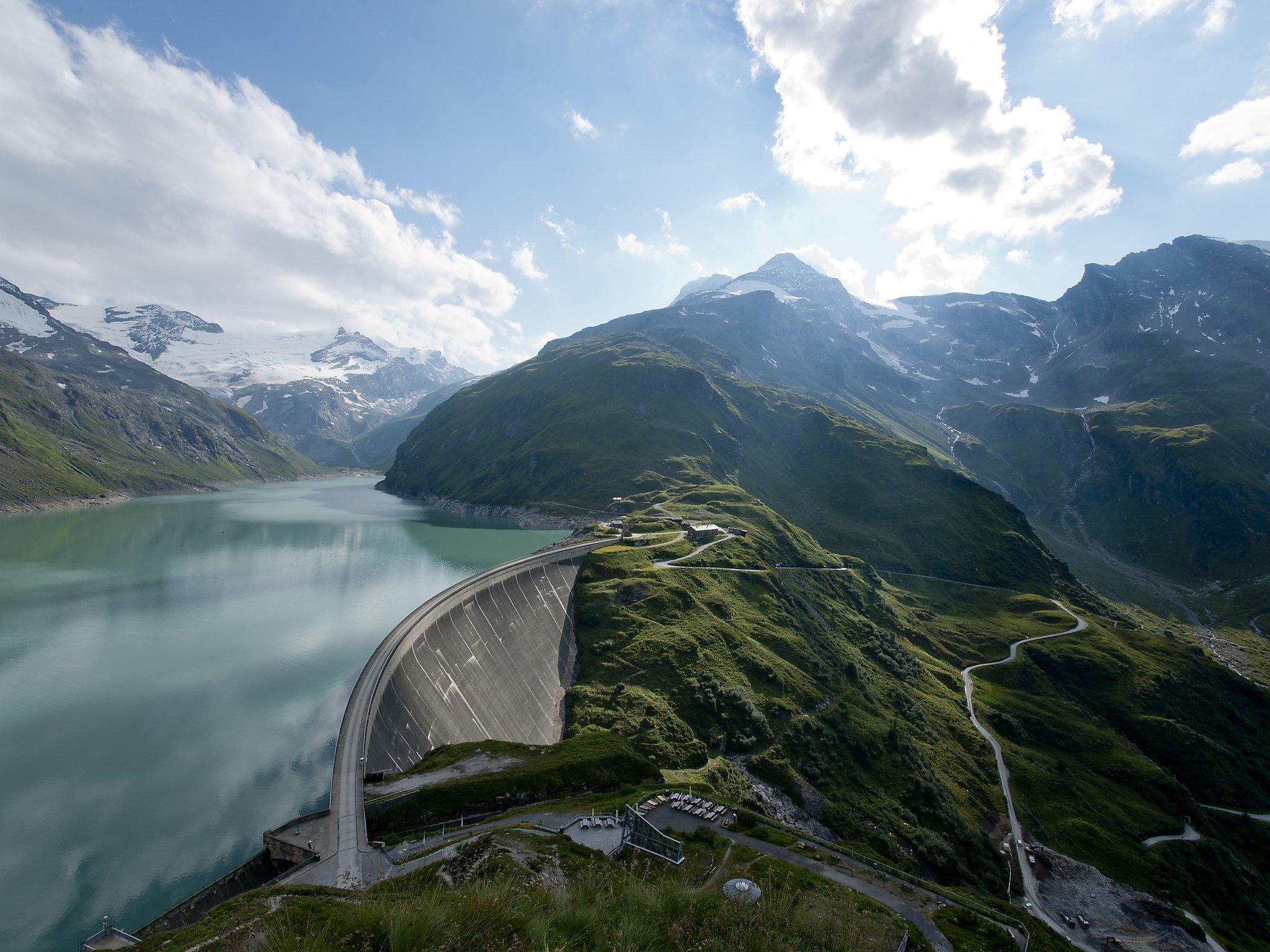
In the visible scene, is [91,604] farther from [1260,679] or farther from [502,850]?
[1260,679]

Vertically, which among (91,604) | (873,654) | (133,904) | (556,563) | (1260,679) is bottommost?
(1260,679)

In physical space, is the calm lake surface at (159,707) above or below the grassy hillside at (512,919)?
below

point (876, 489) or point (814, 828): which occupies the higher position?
point (876, 489)

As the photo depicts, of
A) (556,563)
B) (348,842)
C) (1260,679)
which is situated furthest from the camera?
(1260,679)

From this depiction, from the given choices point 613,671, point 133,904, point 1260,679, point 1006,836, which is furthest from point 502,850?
point 1260,679

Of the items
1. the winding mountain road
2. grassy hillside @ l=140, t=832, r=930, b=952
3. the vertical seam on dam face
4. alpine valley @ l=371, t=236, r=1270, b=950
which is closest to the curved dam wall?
the vertical seam on dam face

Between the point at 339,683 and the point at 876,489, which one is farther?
the point at 876,489

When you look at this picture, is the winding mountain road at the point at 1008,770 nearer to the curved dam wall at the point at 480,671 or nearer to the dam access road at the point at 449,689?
the curved dam wall at the point at 480,671

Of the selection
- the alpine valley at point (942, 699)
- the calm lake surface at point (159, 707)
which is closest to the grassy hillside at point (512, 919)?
the calm lake surface at point (159, 707)
